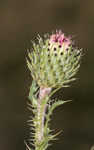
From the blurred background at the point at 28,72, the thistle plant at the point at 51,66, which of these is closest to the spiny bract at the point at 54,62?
the thistle plant at the point at 51,66

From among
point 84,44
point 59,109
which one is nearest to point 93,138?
point 59,109

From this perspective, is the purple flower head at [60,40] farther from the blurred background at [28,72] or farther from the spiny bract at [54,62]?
the blurred background at [28,72]

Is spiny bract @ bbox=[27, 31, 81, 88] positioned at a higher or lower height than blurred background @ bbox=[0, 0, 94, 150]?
lower

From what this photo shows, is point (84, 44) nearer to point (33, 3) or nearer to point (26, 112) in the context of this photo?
point (33, 3)

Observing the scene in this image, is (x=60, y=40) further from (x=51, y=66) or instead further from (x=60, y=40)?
(x=51, y=66)

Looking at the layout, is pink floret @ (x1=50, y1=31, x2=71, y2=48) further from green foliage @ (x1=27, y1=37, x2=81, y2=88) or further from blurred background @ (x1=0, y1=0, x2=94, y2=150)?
blurred background @ (x1=0, y1=0, x2=94, y2=150)

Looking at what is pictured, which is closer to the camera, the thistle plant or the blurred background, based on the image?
the thistle plant

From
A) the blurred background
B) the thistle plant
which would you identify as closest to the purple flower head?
the thistle plant
